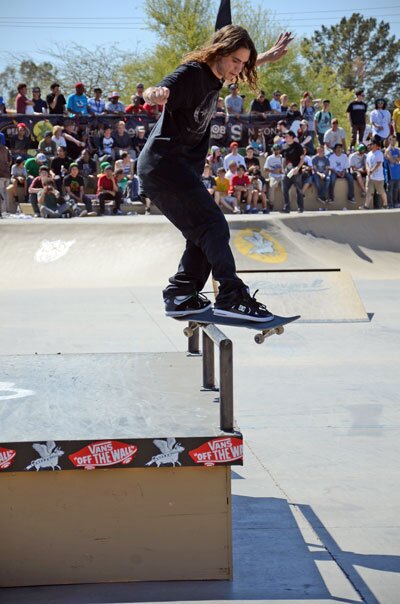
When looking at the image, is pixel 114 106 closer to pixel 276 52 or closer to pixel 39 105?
pixel 39 105

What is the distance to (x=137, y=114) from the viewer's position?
66.6 ft

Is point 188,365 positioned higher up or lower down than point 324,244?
higher up

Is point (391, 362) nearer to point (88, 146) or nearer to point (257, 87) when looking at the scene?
point (257, 87)

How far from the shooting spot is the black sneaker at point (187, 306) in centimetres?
438

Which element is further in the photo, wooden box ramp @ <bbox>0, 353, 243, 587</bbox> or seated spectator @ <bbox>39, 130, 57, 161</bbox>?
seated spectator @ <bbox>39, 130, 57, 161</bbox>

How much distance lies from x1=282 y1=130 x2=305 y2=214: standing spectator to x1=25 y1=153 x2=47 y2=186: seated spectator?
5.45 metres

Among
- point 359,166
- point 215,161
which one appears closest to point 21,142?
point 215,161

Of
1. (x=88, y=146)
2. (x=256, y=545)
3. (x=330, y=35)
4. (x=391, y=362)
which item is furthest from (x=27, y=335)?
(x=330, y=35)

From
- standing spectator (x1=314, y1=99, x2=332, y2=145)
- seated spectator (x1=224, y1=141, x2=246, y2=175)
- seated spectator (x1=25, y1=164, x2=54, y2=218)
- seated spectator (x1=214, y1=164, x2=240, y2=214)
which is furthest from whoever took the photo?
standing spectator (x1=314, y1=99, x2=332, y2=145)

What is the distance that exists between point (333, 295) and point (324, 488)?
21.9 feet

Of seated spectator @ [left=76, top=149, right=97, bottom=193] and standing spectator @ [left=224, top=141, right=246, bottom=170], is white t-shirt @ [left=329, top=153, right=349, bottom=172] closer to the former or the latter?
standing spectator @ [left=224, top=141, right=246, bottom=170]

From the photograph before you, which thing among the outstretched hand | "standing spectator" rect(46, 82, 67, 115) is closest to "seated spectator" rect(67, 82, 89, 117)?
"standing spectator" rect(46, 82, 67, 115)

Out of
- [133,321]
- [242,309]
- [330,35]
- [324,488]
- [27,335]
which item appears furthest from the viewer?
[330,35]

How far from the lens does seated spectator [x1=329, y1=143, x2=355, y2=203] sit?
Answer: 20016mm
